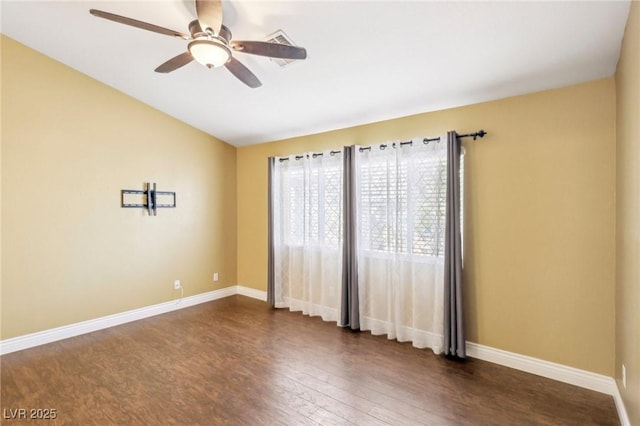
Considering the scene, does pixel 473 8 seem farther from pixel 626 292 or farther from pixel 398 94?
pixel 626 292

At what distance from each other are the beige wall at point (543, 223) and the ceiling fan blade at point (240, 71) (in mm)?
1941

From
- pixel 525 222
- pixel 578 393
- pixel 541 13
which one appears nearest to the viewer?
pixel 541 13

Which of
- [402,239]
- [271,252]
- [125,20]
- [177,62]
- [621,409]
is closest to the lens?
[125,20]

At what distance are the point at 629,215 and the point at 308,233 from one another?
3111mm

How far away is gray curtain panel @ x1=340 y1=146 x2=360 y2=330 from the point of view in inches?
142

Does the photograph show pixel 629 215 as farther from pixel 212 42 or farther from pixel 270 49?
pixel 212 42

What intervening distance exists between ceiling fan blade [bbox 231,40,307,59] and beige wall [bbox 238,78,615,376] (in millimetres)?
1862

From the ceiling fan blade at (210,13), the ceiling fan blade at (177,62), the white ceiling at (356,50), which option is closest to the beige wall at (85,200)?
the white ceiling at (356,50)

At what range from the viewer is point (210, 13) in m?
1.79

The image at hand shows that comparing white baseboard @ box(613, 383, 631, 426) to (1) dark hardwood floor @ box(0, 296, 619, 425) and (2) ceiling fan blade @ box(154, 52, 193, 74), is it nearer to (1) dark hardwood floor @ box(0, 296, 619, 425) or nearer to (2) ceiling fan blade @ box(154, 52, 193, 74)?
(1) dark hardwood floor @ box(0, 296, 619, 425)

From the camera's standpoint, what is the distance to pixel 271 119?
3969 mm

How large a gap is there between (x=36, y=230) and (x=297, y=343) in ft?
10.1

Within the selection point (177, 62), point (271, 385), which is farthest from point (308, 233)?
point (177, 62)

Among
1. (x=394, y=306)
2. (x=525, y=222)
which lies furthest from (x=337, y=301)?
(x=525, y=222)
